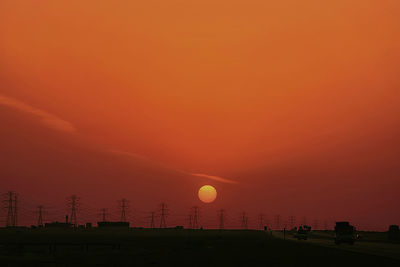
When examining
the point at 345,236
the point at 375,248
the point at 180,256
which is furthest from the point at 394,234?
the point at 180,256

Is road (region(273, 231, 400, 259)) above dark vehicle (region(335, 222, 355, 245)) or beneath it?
beneath

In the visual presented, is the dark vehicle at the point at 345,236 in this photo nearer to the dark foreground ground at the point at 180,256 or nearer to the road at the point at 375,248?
the road at the point at 375,248

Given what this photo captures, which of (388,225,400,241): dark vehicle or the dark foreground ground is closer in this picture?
the dark foreground ground

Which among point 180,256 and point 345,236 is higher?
point 345,236

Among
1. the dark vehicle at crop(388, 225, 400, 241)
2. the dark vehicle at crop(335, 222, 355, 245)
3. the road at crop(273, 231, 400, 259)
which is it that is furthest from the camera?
the dark vehicle at crop(388, 225, 400, 241)

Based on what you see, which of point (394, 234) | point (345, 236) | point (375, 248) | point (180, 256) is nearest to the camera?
point (180, 256)

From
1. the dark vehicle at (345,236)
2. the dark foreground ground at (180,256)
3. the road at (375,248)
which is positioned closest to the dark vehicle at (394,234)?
the dark vehicle at (345,236)

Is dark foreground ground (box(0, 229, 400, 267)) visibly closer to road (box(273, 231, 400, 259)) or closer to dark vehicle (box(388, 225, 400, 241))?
road (box(273, 231, 400, 259))

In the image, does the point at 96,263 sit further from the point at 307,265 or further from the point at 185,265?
the point at 307,265

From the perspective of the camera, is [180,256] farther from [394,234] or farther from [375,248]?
[394,234]

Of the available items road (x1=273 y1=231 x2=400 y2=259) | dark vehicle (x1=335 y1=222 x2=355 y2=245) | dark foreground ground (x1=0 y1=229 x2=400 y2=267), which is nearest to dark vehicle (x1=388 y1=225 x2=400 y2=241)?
dark vehicle (x1=335 y1=222 x2=355 y2=245)

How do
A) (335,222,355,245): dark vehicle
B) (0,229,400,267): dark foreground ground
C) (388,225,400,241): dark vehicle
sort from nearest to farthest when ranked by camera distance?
1. (0,229,400,267): dark foreground ground
2. (335,222,355,245): dark vehicle
3. (388,225,400,241): dark vehicle

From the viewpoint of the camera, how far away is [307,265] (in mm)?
41719

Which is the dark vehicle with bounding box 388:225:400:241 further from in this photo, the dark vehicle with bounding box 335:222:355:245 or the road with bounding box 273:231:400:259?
the road with bounding box 273:231:400:259
